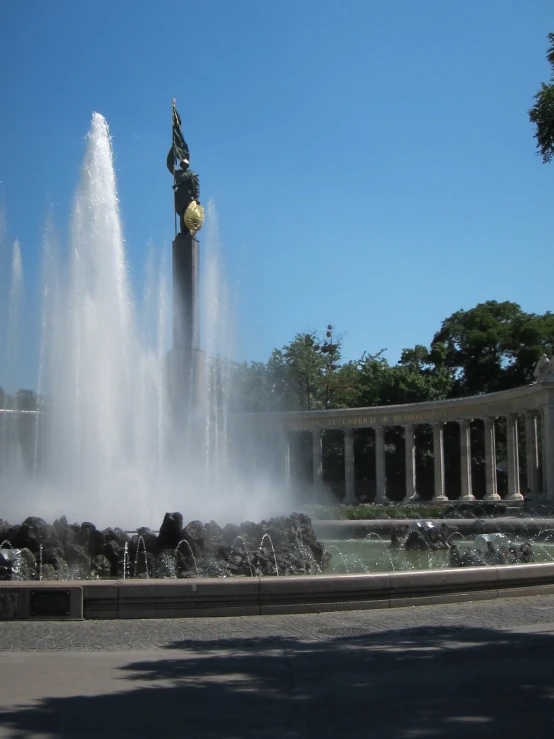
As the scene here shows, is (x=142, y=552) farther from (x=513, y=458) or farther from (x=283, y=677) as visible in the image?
(x=513, y=458)

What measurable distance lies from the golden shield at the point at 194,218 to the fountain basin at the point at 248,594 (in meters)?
29.3

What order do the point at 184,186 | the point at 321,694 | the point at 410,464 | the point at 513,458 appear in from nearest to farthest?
1. the point at 321,694
2. the point at 184,186
3. the point at 513,458
4. the point at 410,464

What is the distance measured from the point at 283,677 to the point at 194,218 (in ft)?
114

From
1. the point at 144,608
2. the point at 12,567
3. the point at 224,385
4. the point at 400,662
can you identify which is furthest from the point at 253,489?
the point at 400,662

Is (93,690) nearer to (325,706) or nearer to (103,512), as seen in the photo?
(325,706)

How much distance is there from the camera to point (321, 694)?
400 inches

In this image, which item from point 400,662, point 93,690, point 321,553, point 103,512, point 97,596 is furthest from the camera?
point 103,512

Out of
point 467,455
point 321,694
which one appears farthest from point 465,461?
point 321,694

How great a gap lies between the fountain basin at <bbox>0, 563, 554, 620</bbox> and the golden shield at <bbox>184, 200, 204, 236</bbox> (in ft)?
96.0

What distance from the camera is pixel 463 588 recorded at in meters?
17.5

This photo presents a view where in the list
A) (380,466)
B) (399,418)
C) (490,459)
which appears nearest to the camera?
(490,459)

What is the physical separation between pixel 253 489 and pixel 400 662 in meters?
30.8

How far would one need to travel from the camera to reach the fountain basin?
15.3 meters

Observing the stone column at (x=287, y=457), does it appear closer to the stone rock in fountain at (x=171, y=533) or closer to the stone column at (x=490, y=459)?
the stone column at (x=490, y=459)
